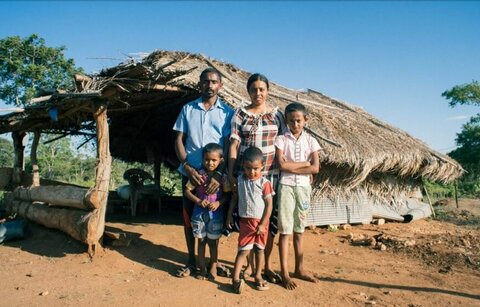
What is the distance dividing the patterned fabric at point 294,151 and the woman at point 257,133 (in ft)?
0.29

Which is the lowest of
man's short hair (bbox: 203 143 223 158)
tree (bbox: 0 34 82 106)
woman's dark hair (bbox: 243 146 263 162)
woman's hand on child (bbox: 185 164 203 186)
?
woman's hand on child (bbox: 185 164 203 186)

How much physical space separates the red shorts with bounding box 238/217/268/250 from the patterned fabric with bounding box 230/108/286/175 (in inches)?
19.2

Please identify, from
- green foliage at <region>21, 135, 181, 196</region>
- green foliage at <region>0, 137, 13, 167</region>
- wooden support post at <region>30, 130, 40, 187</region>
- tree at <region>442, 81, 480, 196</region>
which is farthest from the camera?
green foliage at <region>0, 137, 13, 167</region>

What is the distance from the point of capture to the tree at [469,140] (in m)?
15.8

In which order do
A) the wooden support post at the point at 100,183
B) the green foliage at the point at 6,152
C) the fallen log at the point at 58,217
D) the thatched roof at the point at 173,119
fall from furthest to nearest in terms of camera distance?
the green foliage at the point at 6,152, the thatched roof at the point at 173,119, the fallen log at the point at 58,217, the wooden support post at the point at 100,183

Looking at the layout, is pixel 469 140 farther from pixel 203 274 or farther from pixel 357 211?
pixel 203 274

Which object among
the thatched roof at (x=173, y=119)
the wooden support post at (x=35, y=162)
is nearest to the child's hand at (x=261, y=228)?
the thatched roof at (x=173, y=119)

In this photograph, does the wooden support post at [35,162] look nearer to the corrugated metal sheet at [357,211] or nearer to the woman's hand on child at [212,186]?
the woman's hand on child at [212,186]

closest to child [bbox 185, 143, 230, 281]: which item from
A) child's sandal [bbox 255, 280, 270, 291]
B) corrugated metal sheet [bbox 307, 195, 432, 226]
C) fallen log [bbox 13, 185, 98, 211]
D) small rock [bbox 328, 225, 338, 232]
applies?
child's sandal [bbox 255, 280, 270, 291]

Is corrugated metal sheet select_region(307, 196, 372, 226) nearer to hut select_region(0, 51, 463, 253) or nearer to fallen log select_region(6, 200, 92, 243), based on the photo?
hut select_region(0, 51, 463, 253)

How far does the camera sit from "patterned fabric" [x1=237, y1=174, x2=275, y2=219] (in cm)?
320

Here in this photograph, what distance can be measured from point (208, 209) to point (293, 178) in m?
0.87

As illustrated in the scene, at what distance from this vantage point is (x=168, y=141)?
962cm

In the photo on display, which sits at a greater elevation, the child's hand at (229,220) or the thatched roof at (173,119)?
the thatched roof at (173,119)
